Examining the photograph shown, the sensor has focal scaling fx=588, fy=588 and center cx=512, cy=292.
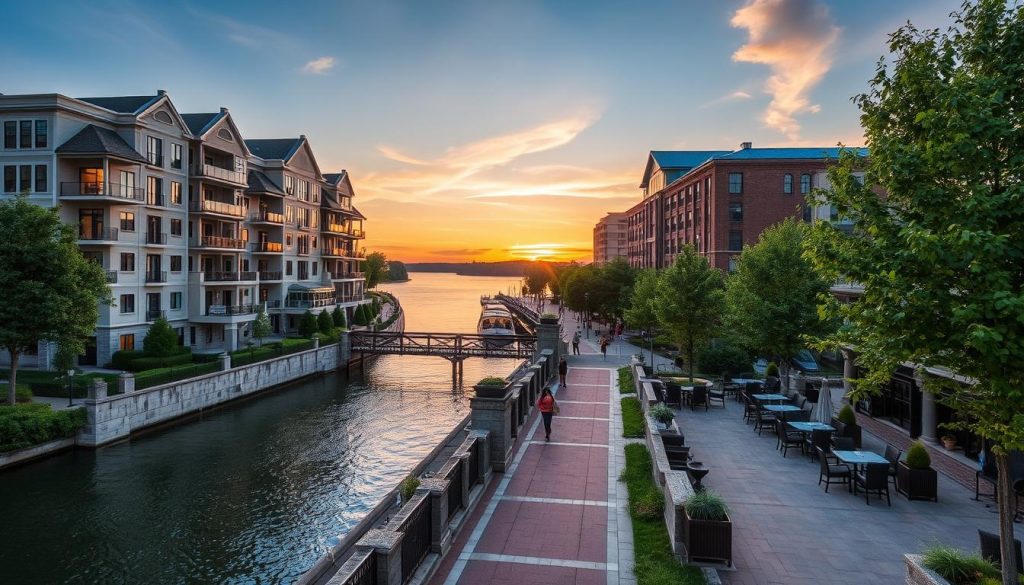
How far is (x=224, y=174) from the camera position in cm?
4291

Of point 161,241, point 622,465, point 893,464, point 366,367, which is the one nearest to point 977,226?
point 893,464

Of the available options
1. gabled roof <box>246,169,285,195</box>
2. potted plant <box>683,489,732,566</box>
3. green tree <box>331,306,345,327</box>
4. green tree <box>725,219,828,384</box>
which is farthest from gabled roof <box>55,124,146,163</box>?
potted plant <box>683,489,732,566</box>

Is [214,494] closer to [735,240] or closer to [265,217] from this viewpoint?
[265,217]

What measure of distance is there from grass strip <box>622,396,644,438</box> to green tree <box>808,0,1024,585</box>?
1100cm

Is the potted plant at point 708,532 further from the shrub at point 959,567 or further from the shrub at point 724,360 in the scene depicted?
the shrub at point 724,360

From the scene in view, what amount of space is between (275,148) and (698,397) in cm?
4676

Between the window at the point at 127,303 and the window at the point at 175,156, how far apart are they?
30.1 feet

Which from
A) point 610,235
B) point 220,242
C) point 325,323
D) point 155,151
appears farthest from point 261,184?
point 610,235

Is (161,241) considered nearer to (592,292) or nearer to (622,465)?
(622,465)

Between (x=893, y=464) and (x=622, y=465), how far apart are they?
6358 millimetres

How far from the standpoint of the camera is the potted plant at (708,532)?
30.9ft

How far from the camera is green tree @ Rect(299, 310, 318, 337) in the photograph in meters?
48.3

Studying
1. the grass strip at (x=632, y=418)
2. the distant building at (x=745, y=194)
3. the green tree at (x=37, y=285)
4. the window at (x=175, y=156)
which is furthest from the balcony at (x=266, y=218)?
the grass strip at (x=632, y=418)

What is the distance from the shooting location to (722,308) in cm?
2866
